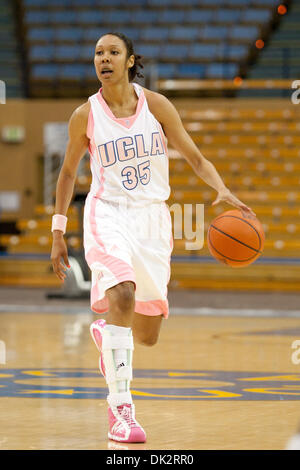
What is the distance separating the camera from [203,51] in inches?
663

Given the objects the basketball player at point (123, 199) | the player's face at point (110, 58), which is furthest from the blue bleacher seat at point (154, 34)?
the player's face at point (110, 58)

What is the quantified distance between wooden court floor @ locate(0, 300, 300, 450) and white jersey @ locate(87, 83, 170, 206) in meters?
0.90

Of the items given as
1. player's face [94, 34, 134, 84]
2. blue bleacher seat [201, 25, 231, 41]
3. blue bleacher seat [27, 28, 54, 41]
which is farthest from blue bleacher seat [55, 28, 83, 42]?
player's face [94, 34, 134, 84]

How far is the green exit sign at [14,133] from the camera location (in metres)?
16.8

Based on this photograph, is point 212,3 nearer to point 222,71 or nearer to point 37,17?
point 222,71

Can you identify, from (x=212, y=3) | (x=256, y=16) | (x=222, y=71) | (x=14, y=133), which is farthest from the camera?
(x=212, y=3)

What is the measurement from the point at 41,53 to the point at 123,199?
13948 mm

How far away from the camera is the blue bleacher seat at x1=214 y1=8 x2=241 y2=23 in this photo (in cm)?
1733

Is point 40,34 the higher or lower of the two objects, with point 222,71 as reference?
higher

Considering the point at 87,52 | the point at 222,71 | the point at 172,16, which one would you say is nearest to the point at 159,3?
the point at 172,16

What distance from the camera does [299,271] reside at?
1286 cm

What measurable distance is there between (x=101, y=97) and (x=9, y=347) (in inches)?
123

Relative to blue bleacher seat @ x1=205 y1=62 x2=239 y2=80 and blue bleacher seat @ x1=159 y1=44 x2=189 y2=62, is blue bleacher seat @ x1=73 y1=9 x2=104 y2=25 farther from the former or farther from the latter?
blue bleacher seat @ x1=205 y1=62 x2=239 y2=80

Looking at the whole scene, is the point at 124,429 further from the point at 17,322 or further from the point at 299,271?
the point at 299,271
